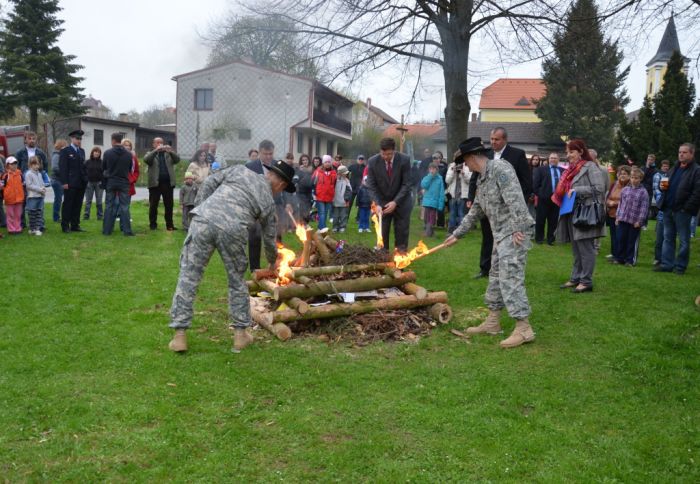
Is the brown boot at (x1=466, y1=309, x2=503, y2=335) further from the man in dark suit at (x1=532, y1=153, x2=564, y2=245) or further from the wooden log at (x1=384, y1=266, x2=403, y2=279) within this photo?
the man in dark suit at (x1=532, y1=153, x2=564, y2=245)

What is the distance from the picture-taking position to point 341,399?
4332 millimetres

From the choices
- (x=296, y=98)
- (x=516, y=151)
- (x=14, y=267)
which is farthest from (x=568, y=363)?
(x=296, y=98)

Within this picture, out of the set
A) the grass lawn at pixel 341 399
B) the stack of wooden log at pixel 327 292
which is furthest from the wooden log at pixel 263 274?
the grass lawn at pixel 341 399

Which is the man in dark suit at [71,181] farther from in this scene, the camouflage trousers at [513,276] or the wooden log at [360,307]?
the camouflage trousers at [513,276]

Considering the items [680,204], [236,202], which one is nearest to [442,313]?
[236,202]

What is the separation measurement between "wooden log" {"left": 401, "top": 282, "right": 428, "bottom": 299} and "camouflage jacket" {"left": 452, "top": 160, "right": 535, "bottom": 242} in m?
1.15

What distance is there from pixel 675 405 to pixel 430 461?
84.3 inches

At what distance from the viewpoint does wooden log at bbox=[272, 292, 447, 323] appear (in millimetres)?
5859

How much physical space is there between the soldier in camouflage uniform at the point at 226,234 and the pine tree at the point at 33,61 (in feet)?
107

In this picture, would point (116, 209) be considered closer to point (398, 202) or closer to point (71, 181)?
point (71, 181)

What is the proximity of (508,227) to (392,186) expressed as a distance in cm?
299

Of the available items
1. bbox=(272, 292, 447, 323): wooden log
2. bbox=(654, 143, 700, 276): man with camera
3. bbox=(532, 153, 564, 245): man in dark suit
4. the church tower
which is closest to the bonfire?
bbox=(272, 292, 447, 323): wooden log

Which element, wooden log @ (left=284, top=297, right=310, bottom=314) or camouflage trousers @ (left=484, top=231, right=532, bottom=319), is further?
wooden log @ (left=284, top=297, right=310, bottom=314)

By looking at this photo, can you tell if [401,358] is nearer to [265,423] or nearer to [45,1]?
[265,423]
